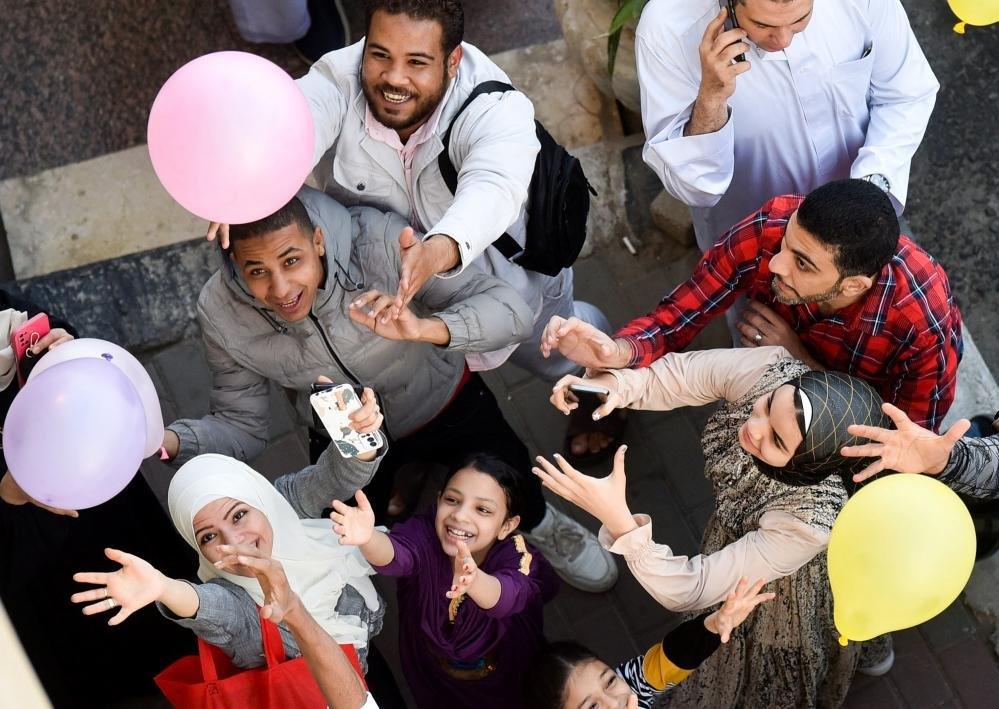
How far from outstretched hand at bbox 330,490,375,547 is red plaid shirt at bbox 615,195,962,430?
0.81 m

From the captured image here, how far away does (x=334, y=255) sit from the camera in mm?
2557

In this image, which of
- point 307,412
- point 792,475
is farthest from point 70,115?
point 792,475

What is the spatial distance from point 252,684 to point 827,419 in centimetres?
146

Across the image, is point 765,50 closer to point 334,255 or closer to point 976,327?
point 334,255

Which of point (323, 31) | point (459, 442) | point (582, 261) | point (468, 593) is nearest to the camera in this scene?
point (468, 593)

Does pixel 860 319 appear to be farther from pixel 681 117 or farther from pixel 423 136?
pixel 423 136

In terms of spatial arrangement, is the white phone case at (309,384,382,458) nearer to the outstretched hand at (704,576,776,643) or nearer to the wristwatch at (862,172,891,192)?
the outstretched hand at (704,576,776,643)

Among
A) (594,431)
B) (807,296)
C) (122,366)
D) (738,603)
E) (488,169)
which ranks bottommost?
(594,431)

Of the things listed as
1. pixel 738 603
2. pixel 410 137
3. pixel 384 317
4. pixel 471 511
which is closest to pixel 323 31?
pixel 410 137

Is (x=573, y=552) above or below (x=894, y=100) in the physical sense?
below

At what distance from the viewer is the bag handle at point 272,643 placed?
7.94 ft

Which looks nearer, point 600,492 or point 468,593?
point 600,492

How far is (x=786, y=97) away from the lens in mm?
2770

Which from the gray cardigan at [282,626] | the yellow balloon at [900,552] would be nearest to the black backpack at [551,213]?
the gray cardigan at [282,626]
